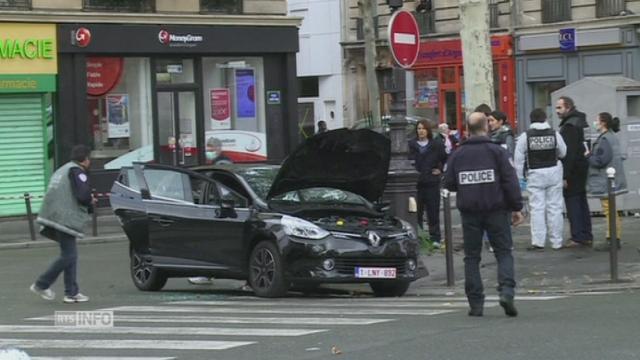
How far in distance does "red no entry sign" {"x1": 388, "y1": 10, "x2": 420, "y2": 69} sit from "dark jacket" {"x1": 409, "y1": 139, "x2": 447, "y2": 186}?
89.9 inches

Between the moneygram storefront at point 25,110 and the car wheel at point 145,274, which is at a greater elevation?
the moneygram storefront at point 25,110

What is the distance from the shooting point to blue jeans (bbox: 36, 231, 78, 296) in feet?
39.8

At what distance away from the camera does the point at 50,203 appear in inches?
477

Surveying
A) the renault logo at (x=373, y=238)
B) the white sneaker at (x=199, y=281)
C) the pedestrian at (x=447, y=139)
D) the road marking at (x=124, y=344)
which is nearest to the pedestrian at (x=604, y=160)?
the renault logo at (x=373, y=238)

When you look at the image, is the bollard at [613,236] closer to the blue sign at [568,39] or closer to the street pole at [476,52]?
the street pole at [476,52]

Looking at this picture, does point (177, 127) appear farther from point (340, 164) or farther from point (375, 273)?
point (375, 273)

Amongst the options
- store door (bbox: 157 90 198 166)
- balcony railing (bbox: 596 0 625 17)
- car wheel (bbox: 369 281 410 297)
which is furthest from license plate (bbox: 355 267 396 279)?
balcony railing (bbox: 596 0 625 17)

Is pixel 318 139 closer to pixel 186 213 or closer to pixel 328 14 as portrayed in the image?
pixel 186 213

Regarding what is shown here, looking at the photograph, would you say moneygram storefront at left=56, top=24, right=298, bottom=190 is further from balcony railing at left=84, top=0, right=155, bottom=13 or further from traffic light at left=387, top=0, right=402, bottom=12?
traffic light at left=387, top=0, right=402, bottom=12

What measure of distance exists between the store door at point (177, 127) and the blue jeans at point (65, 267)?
14389mm

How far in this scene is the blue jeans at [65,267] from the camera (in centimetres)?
1212

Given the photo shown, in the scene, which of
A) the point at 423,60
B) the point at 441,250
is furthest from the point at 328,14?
the point at 441,250

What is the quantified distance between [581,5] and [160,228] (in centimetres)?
2524

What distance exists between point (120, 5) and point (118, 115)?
2651 mm
